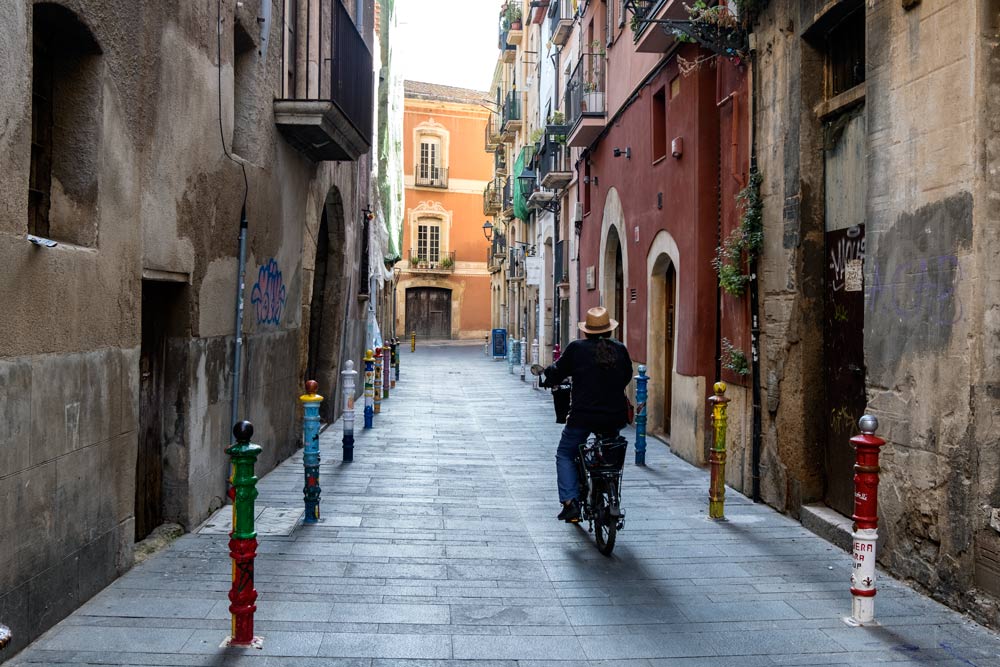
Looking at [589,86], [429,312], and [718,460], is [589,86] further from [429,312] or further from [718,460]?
[429,312]

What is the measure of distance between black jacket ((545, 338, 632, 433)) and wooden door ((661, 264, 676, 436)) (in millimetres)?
5809

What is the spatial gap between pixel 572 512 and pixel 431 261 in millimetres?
46779

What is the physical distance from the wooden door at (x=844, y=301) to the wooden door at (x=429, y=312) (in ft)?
152

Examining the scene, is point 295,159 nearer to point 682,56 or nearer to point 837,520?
point 682,56

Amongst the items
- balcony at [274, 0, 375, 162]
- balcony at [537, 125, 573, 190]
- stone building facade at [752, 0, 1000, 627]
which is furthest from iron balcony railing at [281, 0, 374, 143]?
balcony at [537, 125, 573, 190]

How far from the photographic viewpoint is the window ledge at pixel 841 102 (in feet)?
23.2

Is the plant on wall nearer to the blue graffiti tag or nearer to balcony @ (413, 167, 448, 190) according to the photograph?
the blue graffiti tag

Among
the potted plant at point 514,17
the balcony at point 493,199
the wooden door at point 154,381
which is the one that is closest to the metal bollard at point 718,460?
the wooden door at point 154,381

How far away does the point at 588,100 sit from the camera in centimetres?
1772

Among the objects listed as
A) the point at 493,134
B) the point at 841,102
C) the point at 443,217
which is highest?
the point at 493,134

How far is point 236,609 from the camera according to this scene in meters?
4.60

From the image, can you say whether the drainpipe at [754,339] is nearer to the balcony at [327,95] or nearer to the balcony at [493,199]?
the balcony at [327,95]

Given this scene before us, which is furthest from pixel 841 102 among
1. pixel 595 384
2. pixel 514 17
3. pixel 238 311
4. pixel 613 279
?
pixel 514 17

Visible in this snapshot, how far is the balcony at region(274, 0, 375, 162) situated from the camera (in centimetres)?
970
